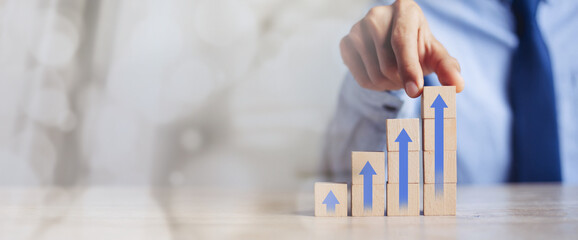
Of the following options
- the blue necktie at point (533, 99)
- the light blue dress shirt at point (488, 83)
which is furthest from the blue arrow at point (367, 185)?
the blue necktie at point (533, 99)

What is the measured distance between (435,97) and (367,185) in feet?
0.71

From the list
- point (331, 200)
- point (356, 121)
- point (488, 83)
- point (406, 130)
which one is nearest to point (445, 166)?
point (406, 130)

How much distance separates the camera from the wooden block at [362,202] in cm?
80

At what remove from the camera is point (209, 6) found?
271 centimetres

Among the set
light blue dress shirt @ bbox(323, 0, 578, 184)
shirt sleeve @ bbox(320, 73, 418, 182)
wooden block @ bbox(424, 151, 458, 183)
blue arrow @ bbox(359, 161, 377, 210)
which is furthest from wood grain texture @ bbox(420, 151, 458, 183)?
light blue dress shirt @ bbox(323, 0, 578, 184)

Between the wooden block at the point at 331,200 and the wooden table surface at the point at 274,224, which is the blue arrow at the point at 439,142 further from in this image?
the wooden block at the point at 331,200

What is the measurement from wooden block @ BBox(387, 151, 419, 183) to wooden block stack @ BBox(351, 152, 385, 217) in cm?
1

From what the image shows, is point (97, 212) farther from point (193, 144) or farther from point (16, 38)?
point (16, 38)

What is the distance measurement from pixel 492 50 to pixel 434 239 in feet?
→ 6.13

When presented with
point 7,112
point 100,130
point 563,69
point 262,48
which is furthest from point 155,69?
point 563,69

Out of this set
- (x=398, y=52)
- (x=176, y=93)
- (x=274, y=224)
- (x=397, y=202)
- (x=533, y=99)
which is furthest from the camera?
(x=176, y=93)

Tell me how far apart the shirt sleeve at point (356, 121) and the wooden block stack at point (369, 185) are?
0.83m

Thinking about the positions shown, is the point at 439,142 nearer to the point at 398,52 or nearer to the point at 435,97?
the point at 435,97

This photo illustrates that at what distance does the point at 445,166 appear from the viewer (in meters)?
0.80
